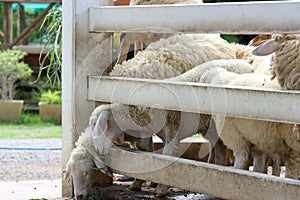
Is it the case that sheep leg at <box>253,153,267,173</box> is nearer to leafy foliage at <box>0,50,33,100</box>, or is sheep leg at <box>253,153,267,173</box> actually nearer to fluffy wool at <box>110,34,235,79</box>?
fluffy wool at <box>110,34,235,79</box>

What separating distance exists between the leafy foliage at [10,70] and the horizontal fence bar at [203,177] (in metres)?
9.07

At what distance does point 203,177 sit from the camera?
14.0 feet

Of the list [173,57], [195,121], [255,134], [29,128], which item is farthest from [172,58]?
[29,128]

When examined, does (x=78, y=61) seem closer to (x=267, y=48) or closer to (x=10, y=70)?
Result: (x=267, y=48)

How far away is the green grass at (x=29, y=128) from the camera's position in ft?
38.5

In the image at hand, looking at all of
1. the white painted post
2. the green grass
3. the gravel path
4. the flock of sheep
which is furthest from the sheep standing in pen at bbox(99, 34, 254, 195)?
the green grass

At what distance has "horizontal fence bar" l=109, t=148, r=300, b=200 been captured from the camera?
3742 millimetres

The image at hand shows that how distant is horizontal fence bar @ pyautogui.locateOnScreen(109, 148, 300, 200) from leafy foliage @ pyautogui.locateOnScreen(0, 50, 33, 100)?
907cm

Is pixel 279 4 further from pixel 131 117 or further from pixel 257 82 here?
pixel 131 117

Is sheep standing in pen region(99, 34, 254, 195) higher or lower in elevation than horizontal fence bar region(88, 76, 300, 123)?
higher

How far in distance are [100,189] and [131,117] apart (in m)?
0.71

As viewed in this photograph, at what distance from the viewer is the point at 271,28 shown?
3.84 meters

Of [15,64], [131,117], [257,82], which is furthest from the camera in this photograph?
[15,64]

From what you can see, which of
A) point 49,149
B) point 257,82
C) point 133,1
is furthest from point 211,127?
point 49,149
